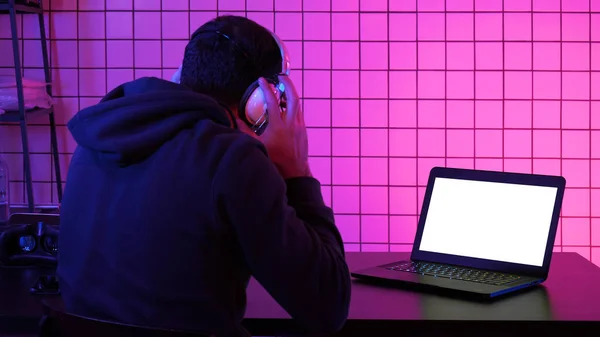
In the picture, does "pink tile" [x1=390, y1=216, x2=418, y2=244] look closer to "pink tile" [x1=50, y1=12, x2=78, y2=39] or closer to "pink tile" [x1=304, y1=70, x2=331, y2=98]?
"pink tile" [x1=304, y1=70, x2=331, y2=98]

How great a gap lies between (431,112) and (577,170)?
26.8 inches

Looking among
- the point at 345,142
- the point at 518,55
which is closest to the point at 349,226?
the point at 345,142

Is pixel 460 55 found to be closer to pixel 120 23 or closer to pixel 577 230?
pixel 577 230

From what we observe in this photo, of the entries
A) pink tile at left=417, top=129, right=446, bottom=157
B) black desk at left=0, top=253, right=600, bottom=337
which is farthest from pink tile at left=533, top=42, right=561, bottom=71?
black desk at left=0, top=253, right=600, bottom=337

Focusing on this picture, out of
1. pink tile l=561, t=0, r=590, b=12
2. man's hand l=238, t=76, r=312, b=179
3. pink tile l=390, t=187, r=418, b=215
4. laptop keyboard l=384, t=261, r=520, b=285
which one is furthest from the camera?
pink tile l=390, t=187, r=418, b=215

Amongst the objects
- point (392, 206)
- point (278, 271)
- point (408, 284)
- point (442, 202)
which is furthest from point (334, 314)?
point (392, 206)

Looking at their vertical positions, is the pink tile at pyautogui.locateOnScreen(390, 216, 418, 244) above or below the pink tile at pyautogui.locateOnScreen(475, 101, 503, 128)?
below

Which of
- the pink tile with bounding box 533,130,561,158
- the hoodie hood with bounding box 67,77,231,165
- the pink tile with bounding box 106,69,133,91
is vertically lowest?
the pink tile with bounding box 533,130,561,158

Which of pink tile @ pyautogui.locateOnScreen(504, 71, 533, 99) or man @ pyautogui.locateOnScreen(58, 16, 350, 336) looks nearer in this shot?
man @ pyautogui.locateOnScreen(58, 16, 350, 336)

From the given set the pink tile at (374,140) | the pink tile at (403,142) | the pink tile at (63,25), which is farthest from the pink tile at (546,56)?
the pink tile at (63,25)

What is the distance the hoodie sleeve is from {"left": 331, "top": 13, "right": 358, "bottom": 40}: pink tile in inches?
87.5

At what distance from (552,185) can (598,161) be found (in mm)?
1737

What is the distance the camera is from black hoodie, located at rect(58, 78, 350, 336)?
1160 millimetres

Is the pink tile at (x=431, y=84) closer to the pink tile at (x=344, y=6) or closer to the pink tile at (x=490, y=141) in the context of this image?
the pink tile at (x=490, y=141)
